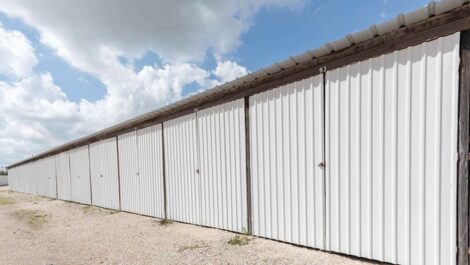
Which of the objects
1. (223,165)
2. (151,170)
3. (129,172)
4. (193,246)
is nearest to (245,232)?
(193,246)

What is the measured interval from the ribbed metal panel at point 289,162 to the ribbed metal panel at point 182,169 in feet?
7.00

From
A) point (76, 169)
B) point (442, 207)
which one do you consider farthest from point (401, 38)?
point (76, 169)

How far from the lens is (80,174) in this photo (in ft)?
47.6

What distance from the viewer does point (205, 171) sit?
6730 millimetres

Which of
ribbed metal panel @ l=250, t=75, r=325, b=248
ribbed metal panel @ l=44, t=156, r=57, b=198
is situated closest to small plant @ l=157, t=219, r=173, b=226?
ribbed metal panel @ l=250, t=75, r=325, b=248

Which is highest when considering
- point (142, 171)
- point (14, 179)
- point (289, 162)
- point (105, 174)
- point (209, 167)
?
point (289, 162)

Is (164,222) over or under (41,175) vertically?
over

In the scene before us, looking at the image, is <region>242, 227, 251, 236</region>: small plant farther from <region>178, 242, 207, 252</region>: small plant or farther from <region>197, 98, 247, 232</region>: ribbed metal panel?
<region>178, 242, 207, 252</region>: small plant

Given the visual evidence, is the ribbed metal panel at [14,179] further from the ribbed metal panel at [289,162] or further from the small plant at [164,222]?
the ribbed metal panel at [289,162]

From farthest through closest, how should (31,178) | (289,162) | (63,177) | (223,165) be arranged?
1. (31,178)
2. (63,177)
3. (223,165)
4. (289,162)

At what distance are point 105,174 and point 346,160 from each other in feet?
36.3

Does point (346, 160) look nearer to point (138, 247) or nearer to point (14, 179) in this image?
point (138, 247)

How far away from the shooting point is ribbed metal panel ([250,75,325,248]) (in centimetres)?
449

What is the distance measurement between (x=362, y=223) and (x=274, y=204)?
169 centimetres
